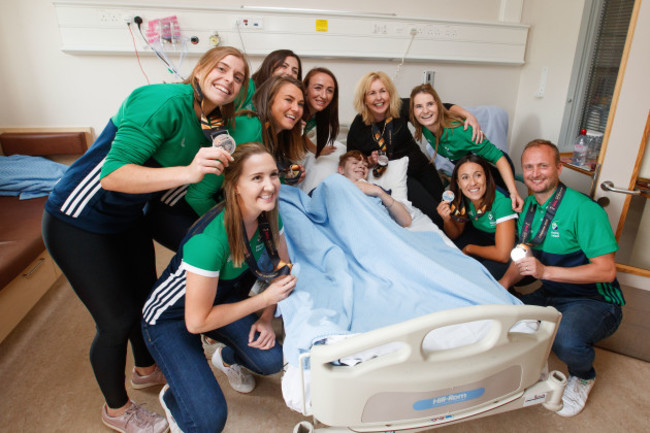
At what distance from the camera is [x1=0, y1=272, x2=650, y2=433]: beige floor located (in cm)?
178

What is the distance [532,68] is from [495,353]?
338 centimetres

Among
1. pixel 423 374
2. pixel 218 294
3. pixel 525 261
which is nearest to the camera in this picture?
pixel 423 374

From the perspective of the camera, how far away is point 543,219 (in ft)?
6.29

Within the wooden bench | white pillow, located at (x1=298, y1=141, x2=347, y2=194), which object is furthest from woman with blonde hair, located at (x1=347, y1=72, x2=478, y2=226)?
the wooden bench

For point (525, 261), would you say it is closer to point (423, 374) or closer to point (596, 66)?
point (423, 374)

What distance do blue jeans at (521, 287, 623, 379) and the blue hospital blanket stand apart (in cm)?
44

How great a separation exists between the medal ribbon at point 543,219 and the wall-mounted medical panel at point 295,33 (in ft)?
7.06

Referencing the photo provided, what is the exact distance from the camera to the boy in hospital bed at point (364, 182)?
2.27 m

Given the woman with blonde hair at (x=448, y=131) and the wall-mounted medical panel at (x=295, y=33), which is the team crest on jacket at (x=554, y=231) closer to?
the woman with blonde hair at (x=448, y=131)

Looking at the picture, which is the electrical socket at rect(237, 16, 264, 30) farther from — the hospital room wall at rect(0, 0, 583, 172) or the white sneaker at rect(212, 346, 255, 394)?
the white sneaker at rect(212, 346, 255, 394)

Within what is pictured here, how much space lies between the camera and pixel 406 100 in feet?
9.32

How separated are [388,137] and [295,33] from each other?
4.60ft

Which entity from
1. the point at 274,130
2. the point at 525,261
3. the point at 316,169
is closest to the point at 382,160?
the point at 316,169

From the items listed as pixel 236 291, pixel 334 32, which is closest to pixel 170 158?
pixel 236 291
